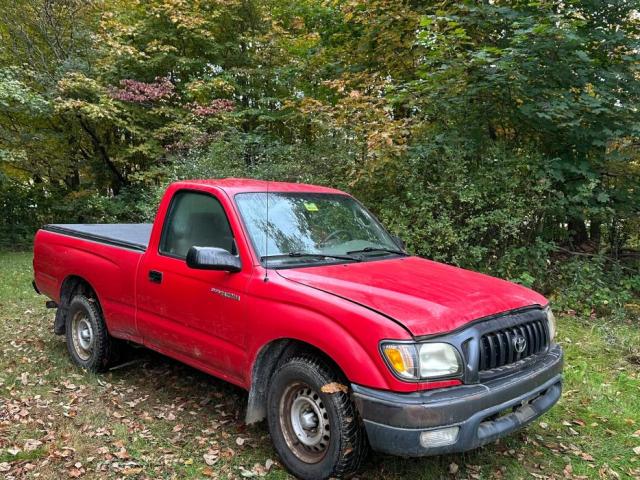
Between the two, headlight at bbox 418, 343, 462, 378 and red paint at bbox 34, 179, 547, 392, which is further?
red paint at bbox 34, 179, 547, 392

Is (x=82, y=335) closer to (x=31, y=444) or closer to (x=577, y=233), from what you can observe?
(x=31, y=444)

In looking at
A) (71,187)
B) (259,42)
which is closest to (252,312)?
(259,42)

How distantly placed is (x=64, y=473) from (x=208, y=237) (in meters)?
1.90

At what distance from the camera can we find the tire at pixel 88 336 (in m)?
5.30

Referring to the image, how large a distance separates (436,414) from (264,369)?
1302 millimetres

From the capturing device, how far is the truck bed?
5051mm

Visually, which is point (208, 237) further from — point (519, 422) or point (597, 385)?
point (597, 385)

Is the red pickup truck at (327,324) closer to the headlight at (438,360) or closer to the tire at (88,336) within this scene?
the headlight at (438,360)

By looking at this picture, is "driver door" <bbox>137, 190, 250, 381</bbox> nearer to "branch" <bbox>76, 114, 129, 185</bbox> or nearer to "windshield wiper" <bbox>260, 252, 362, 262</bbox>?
"windshield wiper" <bbox>260, 252, 362, 262</bbox>

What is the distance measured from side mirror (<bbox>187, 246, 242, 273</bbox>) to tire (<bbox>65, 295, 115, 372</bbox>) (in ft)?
7.15

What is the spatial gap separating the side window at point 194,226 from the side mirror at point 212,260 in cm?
23

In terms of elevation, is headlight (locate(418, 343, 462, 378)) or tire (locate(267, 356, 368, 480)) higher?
headlight (locate(418, 343, 462, 378))

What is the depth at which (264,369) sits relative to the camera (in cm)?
370

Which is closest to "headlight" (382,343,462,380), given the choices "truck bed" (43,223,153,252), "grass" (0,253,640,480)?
"grass" (0,253,640,480)
